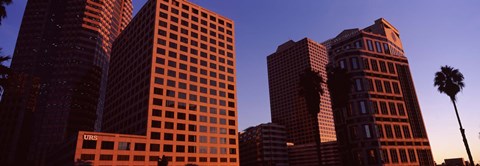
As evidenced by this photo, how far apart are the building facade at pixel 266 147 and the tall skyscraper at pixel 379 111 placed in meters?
103

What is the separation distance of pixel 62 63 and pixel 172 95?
8892cm

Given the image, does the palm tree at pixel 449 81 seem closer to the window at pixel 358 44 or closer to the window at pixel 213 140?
the window at pixel 358 44

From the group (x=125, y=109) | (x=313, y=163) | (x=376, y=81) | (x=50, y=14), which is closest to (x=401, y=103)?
(x=376, y=81)

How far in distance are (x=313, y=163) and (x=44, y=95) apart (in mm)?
154376

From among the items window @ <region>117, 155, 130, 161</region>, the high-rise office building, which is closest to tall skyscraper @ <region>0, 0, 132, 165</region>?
the high-rise office building

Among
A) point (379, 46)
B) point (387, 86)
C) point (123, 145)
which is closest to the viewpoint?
point (123, 145)

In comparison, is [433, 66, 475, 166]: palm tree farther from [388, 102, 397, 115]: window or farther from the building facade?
the building facade

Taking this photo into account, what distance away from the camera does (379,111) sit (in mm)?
75938

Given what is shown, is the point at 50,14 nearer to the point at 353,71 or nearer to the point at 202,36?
the point at 202,36

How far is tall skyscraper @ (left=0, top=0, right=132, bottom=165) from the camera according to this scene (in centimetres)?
13900

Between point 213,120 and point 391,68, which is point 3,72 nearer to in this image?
point 213,120

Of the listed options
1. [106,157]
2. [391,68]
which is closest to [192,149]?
[106,157]

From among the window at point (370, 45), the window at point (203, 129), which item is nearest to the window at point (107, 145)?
the window at point (203, 129)

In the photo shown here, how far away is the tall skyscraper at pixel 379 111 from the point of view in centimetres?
7262
